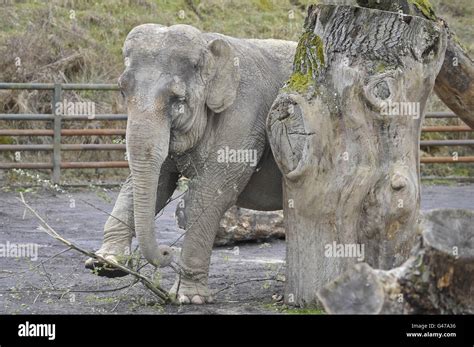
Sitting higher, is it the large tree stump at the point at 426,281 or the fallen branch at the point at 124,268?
the large tree stump at the point at 426,281

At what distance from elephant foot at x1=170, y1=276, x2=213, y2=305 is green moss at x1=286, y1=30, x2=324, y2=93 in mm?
1627

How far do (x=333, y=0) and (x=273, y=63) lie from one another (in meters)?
0.86

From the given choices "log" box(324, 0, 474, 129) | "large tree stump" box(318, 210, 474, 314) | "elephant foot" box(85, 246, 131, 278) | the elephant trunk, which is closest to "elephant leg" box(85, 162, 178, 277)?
"elephant foot" box(85, 246, 131, 278)

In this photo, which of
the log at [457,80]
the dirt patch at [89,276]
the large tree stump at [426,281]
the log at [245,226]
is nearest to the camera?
the large tree stump at [426,281]

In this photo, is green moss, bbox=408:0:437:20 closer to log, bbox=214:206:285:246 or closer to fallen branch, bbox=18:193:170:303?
fallen branch, bbox=18:193:170:303

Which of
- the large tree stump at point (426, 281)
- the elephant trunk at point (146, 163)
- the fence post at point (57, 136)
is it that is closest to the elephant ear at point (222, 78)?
the elephant trunk at point (146, 163)

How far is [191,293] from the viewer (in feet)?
29.9

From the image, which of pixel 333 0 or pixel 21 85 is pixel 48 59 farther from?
pixel 333 0

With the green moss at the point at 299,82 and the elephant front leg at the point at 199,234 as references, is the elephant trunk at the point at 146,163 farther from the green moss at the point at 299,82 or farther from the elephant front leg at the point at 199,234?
the green moss at the point at 299,82

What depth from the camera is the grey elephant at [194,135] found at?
863cm

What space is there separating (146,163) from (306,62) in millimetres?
1369

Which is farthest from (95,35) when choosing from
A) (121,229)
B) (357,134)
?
(357,134)
